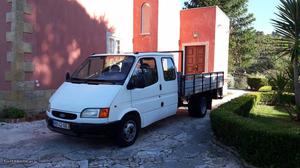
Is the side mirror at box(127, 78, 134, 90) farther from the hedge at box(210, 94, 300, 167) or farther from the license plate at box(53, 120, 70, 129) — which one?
the hedge at box(210, 94, 300, 167)

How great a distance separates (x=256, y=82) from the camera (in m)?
20.4

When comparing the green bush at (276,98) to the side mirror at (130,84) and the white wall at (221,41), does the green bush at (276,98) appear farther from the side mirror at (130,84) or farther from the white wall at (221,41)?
the side mirror at (130,84)

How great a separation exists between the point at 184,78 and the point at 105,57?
2.32 m

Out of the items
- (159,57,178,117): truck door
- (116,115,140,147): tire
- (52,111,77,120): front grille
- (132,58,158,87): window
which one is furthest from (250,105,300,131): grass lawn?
(52,111,77,120): front grille

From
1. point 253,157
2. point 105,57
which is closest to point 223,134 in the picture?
point 253,157

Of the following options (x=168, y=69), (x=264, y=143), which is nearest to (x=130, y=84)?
(x=168, y=69)

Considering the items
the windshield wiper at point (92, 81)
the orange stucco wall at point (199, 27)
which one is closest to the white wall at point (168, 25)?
the orange stucco wall at point (199, 27)

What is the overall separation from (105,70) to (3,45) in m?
4.40

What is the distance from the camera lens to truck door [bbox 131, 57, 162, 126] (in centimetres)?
608

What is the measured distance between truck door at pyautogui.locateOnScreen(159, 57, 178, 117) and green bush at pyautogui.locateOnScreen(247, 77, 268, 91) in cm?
1408

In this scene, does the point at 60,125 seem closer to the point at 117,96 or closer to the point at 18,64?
the point at 117,96

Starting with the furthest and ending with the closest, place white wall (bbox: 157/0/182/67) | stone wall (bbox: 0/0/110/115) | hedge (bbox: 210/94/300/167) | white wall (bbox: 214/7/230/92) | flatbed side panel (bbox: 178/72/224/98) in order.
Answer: white wall (bbox: 214/7/230/92) < white wall (bbox: 157/0/182/67) < stone wall (bbox: 0/0/110/115) < flatbed side panel (bbox: 178/72/224/98) < hedge (bbox: 210/94/300/167)

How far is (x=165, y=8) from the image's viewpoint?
1384cm

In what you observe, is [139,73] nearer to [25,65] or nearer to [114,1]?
[25,65]
